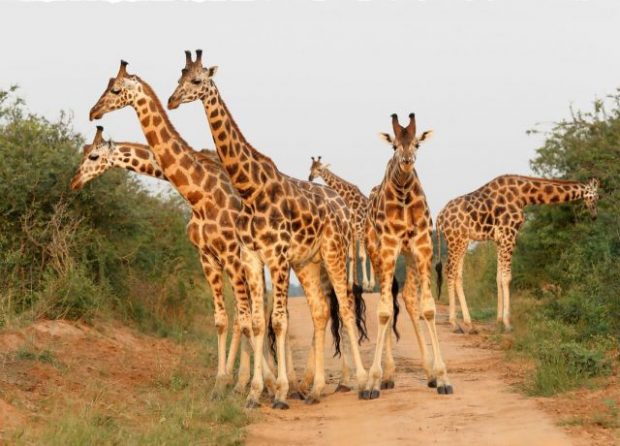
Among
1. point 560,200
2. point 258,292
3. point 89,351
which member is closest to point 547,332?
point 560,200

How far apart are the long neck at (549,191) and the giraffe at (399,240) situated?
6.66m

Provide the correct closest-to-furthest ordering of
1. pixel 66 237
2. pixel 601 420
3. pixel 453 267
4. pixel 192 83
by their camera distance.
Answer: pixel 601 420 < pixel 192 83 < pixel 66 237 < pixel 453 267

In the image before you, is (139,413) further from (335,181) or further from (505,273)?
(335,181)

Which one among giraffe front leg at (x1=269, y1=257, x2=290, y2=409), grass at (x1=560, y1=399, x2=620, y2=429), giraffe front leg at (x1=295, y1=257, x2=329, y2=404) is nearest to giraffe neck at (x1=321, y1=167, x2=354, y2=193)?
giraffe front leg at (x1=295, y1=257, x2=329, y2=404)

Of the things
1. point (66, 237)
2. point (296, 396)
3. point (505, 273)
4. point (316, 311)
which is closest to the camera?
point (296, 396)

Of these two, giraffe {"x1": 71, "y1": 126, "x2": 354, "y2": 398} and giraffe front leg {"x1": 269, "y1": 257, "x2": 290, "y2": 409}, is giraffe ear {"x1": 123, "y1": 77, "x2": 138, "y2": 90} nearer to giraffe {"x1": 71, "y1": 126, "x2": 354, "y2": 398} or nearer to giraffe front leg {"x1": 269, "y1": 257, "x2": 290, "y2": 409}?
giraffe {"x1": 71, "y1": 126, "x2": 354, "y2": 398}

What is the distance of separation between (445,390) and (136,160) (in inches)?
176

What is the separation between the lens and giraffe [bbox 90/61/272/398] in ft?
35.6

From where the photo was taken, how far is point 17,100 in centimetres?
1619

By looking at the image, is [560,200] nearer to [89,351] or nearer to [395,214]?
[395,214]

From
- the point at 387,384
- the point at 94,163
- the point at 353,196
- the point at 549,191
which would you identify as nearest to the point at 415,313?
the point at 387,384

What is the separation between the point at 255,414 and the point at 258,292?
1.35 metres

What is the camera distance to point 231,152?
10547 mm

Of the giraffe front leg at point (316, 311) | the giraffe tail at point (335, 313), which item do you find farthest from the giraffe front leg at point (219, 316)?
the giraffe tail at point (335, 313)
